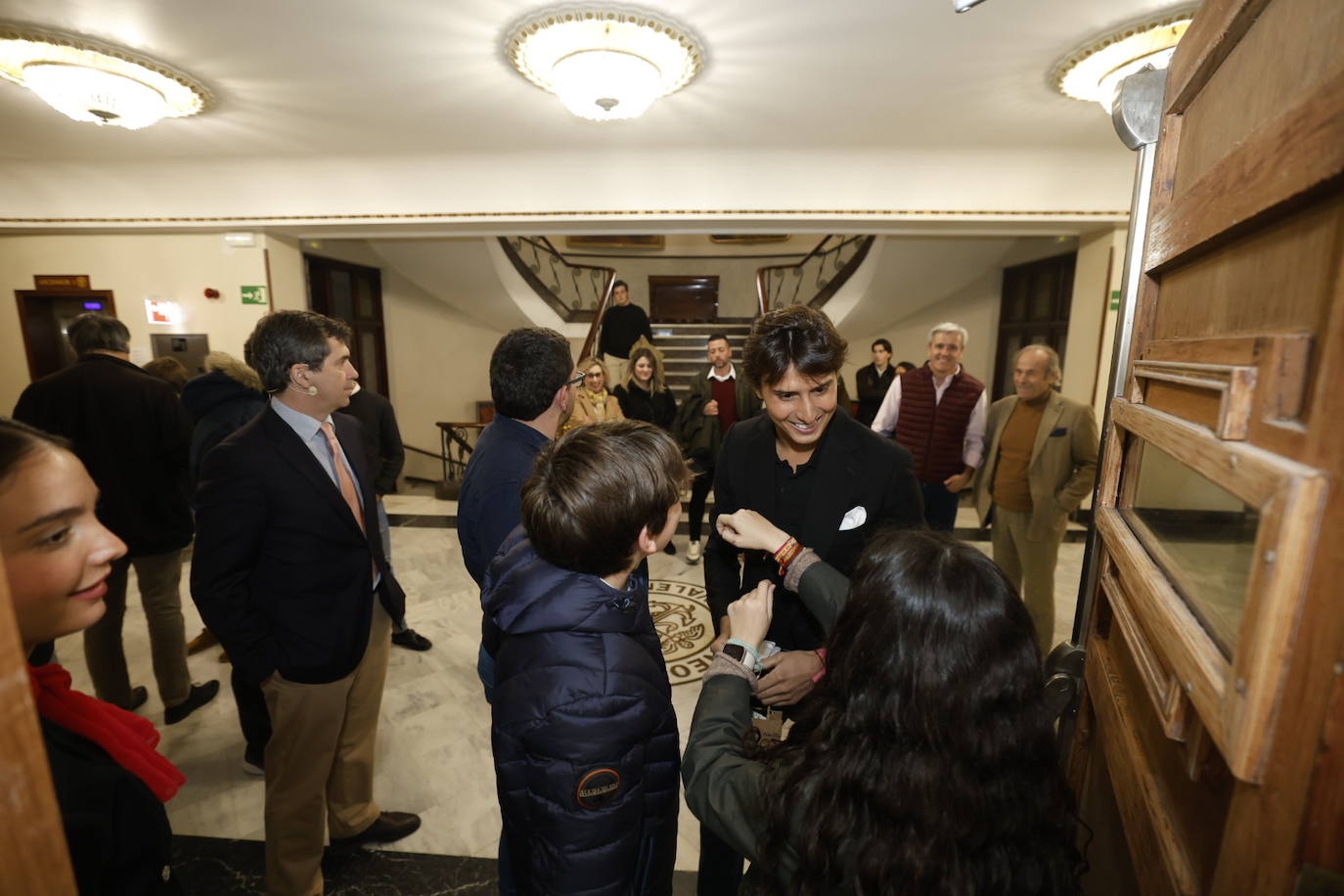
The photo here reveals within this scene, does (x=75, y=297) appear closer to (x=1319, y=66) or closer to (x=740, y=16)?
(x=740, y=16)

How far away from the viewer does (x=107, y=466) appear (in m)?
2.46

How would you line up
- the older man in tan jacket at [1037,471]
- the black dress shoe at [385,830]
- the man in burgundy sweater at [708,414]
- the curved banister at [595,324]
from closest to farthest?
1. the black dress shoe at [385,830]
2. the older man in tan jacket at [1037,471]
3. the man in burgundy sweater at [708,414]
4. the curved banister at [595,324]

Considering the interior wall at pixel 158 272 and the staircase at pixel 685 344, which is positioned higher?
the interior wall at pixel 158 272

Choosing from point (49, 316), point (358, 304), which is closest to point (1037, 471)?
point (358, 304)

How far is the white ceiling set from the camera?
110 inches

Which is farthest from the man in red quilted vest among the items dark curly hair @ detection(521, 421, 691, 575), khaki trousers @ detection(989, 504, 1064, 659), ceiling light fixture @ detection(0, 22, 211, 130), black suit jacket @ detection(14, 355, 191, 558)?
ceiling light fixture @ detection(0, 22, 211, 130)

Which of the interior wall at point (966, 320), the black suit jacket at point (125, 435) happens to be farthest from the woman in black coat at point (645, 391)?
the interior wall at point (966, 320)

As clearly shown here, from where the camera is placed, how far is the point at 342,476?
1.80 metres

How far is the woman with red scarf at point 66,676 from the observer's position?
2.34 feet

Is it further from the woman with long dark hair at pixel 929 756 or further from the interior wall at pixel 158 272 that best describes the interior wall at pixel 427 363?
the woman with long dark hair at pixel 929 756

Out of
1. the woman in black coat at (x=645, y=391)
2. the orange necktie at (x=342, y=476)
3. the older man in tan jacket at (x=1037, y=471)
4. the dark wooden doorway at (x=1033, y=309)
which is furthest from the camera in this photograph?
the dark wooden doorway at (x=1033, y=309)

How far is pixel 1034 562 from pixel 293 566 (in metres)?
3.42

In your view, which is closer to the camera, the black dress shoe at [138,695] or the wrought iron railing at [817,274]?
A: the black dress shoe at [138,695]

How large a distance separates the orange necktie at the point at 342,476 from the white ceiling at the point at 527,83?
2288mm
